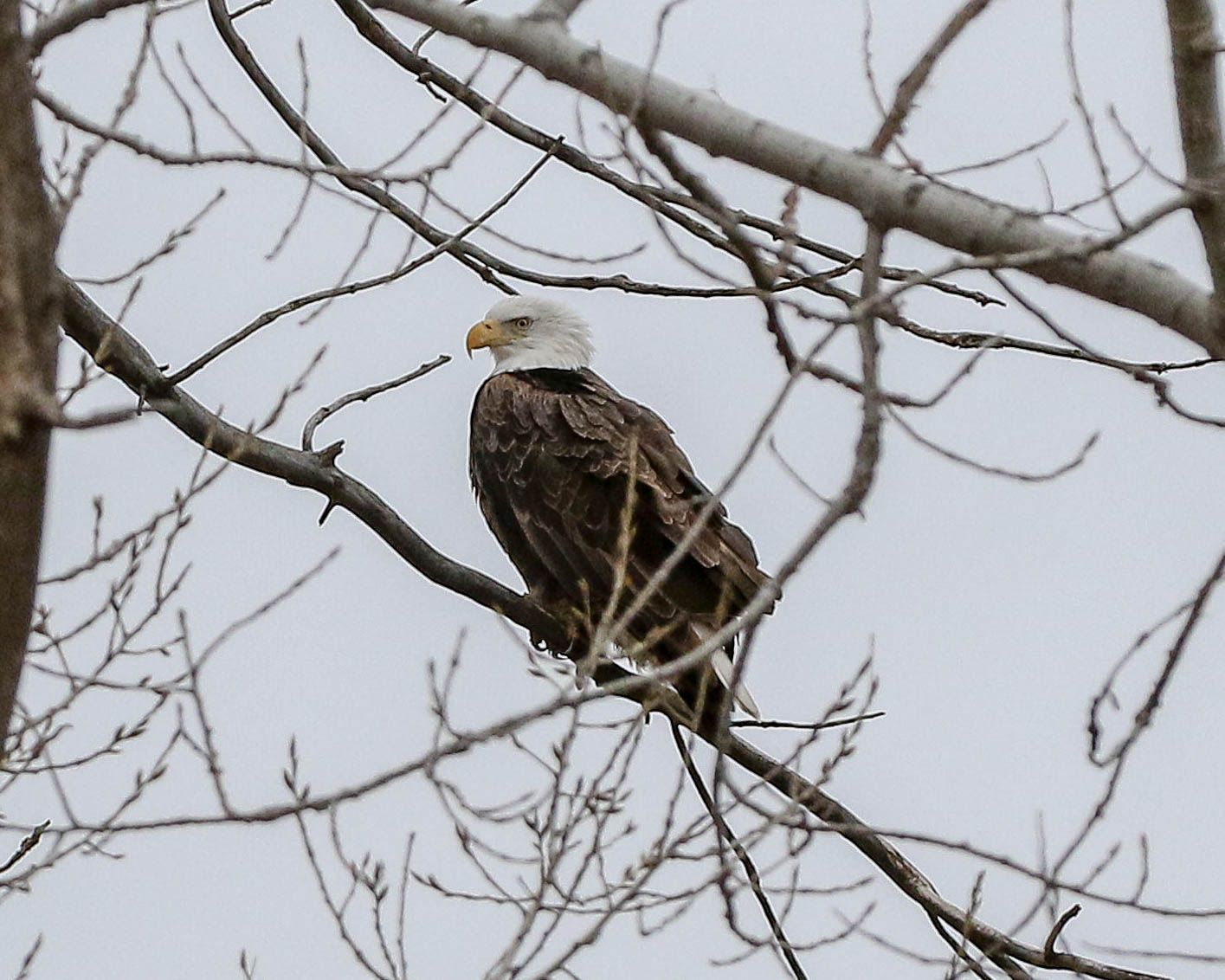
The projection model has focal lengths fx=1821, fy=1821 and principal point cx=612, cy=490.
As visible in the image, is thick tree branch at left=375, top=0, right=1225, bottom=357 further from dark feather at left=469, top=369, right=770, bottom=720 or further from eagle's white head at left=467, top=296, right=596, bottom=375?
eagle's white head at left=467, top=296, right=596, bottom=375

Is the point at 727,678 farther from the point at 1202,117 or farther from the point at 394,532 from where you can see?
the point at 1202,117

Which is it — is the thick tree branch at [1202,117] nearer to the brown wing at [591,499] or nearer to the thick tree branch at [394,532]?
the thick tree branch at [394,532]

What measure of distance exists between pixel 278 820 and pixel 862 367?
3.87 ft

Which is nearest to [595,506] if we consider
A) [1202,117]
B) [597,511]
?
[597,511]

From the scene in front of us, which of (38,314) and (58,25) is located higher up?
(58,25)

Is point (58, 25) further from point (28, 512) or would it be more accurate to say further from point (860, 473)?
point (860, 473)

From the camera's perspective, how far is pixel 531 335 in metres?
7.04

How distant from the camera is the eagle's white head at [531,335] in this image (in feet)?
22.7

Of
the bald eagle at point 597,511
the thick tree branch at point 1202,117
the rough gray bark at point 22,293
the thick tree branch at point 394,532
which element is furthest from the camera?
the bald eagle at point 597,511

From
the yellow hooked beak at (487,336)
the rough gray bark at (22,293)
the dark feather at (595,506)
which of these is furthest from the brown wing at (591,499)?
the rough gray bark at (22,293)

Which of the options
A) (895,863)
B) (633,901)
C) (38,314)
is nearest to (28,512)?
(38,314)

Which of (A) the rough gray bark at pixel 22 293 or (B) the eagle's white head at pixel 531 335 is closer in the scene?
(A) the rough gray bark at pixel 22 293

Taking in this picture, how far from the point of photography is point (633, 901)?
347 centimetres

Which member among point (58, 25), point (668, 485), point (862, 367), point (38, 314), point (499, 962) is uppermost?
point (668, 485)
